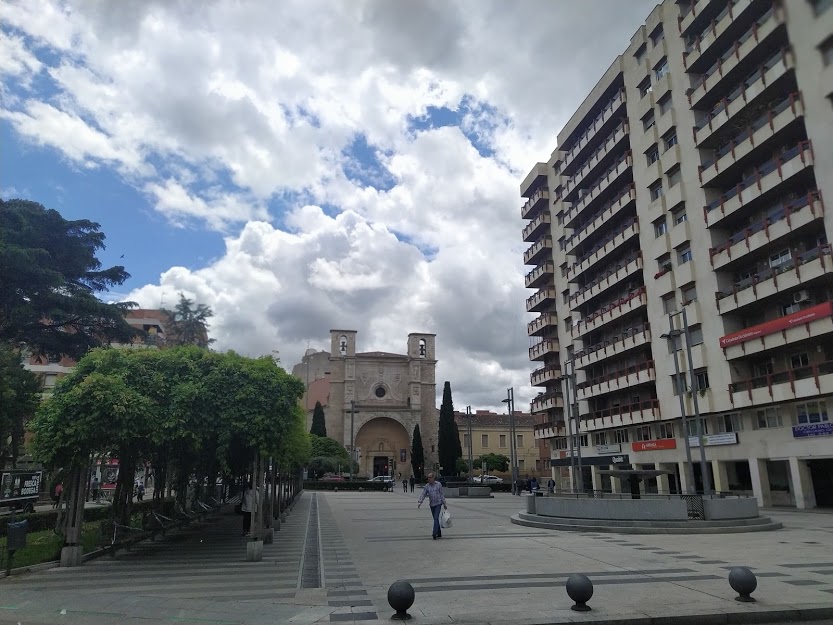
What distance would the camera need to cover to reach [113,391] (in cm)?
1201

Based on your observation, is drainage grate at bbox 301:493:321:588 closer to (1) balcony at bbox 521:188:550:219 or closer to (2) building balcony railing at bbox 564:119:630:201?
(2) building balcony railing at bbox 564:119:630:201

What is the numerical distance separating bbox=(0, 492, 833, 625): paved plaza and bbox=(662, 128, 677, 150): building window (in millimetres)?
25472

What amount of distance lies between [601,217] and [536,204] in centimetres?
1286

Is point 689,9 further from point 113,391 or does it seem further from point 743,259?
point 113,391

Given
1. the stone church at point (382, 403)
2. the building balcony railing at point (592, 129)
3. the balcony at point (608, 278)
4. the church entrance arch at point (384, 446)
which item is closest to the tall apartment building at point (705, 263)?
the balcony at point (608, 278)

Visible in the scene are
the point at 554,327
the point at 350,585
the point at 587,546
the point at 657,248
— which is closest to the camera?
the point at 350,585

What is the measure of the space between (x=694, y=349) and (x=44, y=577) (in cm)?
3165

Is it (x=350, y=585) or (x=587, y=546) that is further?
(x=587, y=546)

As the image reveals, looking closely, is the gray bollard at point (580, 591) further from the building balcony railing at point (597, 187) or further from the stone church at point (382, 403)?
the stone church at point (382, 403)

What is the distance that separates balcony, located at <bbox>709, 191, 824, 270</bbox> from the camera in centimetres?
2538

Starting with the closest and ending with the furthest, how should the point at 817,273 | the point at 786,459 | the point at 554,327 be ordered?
Result: the point at 817,273
the point at 786,459
the point at 554,327

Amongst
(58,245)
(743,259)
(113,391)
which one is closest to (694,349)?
(743,259)

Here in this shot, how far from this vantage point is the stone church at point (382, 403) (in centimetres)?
8306

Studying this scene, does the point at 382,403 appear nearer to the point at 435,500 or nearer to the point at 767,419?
the point at 767,419
